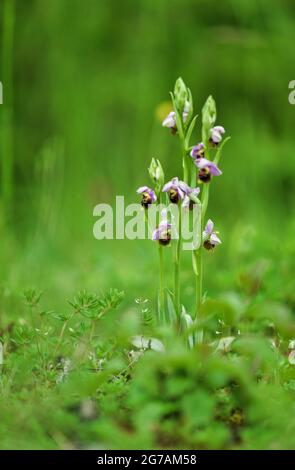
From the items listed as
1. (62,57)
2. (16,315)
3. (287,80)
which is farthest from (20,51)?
(16,315)

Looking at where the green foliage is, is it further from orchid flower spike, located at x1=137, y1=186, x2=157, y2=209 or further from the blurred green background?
orchid flower spike, located at x1=137, y1=186, x2=157, y2=209

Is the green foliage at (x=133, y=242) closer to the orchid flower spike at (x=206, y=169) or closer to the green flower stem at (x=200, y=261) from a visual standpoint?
the green flower stem at (x=200, y=261)

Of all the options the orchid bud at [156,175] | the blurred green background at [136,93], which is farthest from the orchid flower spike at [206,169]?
the blurred green background at [136,93]

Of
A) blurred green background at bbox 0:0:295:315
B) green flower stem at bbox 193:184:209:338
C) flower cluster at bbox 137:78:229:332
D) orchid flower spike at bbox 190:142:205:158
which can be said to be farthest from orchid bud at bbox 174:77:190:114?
blurred green background at bbox 0:0:295:315

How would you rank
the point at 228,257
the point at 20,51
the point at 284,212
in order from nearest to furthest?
the point at 228,257 < the point at 284,212 < the point at 20,51

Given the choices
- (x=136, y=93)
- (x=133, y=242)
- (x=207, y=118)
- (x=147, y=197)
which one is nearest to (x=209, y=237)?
(x=147, y=197)

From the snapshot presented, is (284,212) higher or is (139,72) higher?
(139,72)
